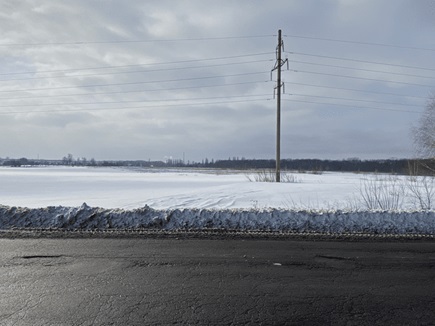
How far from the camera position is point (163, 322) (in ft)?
10.7

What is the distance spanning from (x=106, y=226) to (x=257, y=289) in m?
5.18

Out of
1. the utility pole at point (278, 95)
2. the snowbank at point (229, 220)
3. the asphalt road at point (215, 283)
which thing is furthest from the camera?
the utility pole at point (278, 95)

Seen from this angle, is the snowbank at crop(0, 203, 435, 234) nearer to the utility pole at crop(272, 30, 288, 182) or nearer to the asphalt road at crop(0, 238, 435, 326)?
the asphalt road at crop(0, 238, 435, 326)

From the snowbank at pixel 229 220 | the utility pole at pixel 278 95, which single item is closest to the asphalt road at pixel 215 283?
the snowbank at pixel 229 220

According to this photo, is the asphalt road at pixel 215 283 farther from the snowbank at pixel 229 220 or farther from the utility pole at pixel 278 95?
the utility pole at pixel 278 95

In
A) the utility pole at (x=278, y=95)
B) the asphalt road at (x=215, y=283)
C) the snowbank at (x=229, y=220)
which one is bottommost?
the asphalt road at (x=215, y=283)

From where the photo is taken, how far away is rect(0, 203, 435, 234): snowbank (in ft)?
25.5

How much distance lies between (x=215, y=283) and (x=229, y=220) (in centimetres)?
391

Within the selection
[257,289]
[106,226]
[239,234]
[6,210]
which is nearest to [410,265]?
[257,289]

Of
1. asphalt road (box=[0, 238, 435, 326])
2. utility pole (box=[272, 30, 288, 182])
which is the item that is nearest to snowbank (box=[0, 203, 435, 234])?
asphalt road (box=[0, 238, 435, 326])

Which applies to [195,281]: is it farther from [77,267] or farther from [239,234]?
[239,234]

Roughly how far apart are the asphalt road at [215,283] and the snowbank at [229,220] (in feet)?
5.02

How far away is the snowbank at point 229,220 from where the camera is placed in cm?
776

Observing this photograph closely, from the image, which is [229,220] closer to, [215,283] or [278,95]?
[215,283]
